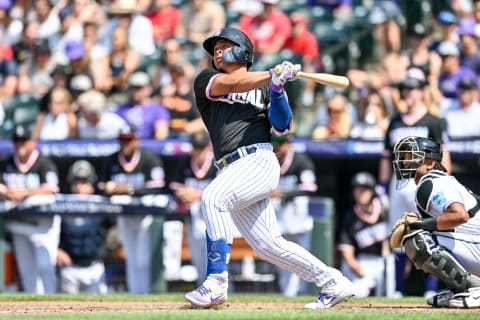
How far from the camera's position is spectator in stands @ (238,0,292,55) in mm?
13859

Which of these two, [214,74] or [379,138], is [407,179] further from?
[379,138]

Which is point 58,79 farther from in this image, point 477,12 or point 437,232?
point 437,232

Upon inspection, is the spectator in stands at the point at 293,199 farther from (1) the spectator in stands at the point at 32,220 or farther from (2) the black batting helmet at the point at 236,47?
(2) the black batting helmet at the point at 236,47

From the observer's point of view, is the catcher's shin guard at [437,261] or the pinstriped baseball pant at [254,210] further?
the catcher's shin guard at [437,261]

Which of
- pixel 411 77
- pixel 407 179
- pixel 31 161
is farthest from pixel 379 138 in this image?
pixel 407 179

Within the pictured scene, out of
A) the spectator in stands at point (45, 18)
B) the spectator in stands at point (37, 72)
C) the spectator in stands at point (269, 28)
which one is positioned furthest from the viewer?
the spectator in stands at point (45, 18)

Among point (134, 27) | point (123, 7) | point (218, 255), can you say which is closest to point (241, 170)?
point (218, 255)

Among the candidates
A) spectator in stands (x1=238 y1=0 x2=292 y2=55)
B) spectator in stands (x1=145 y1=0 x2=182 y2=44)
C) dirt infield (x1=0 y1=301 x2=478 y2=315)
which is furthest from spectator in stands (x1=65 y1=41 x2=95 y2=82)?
dirt infield (x1=0 y1=301 x2=478 y2=315)

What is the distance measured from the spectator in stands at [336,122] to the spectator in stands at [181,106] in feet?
4.30

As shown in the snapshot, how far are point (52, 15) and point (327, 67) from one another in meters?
4.02

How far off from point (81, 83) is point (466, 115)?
4.65 metres

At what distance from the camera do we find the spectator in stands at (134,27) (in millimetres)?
14625

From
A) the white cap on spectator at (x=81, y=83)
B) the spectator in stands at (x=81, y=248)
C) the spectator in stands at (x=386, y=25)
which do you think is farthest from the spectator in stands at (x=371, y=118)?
the white cap on spectator at (x=81, y=83)

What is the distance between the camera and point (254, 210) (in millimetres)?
7172
